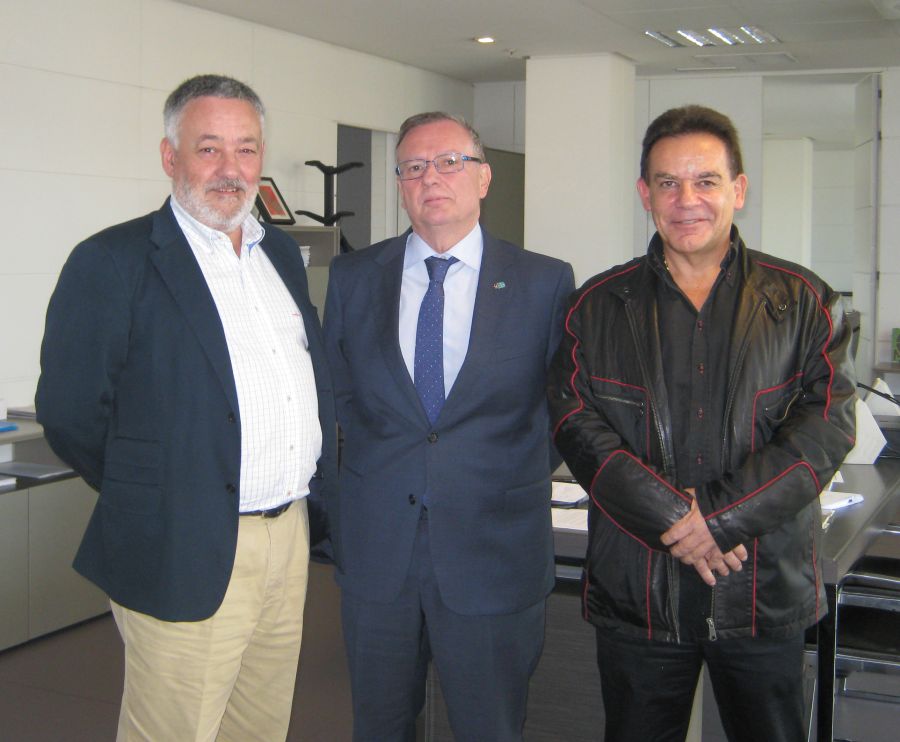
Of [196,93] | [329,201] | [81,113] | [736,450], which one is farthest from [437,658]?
[329,201]

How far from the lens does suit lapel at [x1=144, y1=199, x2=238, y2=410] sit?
1.94m

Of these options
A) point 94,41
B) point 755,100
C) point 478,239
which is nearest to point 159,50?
point 94,41

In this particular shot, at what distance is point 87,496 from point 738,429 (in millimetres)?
3246

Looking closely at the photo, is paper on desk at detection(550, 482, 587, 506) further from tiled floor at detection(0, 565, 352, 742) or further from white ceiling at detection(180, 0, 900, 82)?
white ceiling at detection(180, 0, 900, 82)

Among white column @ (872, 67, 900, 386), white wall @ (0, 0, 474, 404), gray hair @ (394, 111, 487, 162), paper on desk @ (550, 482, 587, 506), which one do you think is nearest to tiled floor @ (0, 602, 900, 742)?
paper on desk @ (550, 482, 587, 506)

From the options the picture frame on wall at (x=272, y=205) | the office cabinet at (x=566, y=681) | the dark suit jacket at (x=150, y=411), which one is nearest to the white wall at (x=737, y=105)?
the picture frame on wall at (x=272, y=205)

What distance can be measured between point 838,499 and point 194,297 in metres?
1.84

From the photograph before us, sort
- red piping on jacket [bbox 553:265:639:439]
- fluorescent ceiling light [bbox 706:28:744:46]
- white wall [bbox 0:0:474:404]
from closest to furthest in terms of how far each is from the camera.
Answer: red piping on jacket [bbox 553:265:639:439]
white wall [bbox 0:0:474:404]
fluorescent ceiling light [bbox 706:28:744:46]

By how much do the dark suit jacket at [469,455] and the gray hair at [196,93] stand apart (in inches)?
20.3

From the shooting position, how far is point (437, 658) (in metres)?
2.13

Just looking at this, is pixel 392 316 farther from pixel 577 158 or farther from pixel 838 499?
pixel 577 158

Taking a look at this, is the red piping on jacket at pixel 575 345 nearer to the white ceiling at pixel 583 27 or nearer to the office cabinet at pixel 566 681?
the office cabinet at pixel 566 681

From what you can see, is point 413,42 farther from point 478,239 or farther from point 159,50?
point 478,239

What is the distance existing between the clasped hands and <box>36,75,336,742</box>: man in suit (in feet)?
2.55
